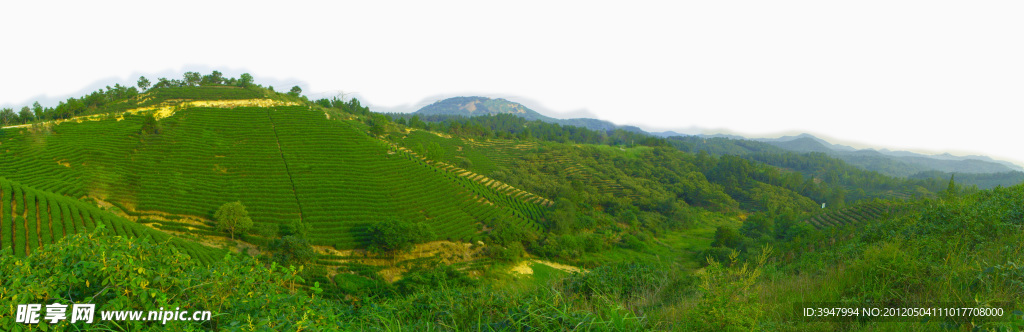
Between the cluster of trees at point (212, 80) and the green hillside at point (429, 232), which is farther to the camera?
the cluster of trees at point (212, 80)

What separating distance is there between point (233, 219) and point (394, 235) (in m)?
11.7

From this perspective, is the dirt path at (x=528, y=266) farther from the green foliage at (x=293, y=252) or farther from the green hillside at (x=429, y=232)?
the green foliage at (x=293, y=252)

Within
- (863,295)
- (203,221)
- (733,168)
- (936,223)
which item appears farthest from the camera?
(733,168)

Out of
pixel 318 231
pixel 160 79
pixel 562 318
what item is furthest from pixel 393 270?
pixel 160 79

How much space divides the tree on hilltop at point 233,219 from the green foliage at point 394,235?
8.77 metres

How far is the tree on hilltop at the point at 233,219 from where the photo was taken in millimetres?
25734

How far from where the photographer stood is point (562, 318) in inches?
132

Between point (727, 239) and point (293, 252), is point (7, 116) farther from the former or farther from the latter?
point (727, 239)

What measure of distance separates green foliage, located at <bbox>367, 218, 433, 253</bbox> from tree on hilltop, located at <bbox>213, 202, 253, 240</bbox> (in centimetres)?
877

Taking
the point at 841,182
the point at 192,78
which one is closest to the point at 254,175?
the point at 192,78

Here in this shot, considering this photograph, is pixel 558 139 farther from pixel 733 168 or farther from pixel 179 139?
pixel 179 139

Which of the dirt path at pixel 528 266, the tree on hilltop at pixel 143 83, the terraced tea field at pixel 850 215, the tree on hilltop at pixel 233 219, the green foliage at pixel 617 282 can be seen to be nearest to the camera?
the green foliage at pixel 617 282

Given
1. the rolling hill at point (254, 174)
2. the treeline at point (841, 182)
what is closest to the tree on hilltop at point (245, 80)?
the rolling hill at point (254, 174)

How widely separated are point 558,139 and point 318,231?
342 ft
